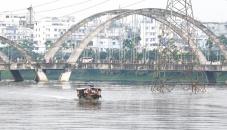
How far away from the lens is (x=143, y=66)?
18288 cm

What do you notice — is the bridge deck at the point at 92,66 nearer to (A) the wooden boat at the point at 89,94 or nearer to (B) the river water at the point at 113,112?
(B) the river water at the point at 113,112

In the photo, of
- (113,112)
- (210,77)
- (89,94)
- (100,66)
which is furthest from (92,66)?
(113,112)

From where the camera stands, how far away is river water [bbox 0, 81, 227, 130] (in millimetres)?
72000

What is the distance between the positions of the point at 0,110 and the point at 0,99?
2245 cm

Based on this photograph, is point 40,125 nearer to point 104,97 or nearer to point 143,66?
point 104,97

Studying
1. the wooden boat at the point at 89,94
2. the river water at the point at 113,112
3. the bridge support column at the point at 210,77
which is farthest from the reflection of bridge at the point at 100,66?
the wooden boat at the point at 89,94

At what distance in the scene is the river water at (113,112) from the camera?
72000mm

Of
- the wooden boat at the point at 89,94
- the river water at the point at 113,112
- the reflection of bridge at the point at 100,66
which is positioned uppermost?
the reflection of bridge at the point at 100,66

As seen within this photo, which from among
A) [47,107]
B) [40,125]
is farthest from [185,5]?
[40,125]

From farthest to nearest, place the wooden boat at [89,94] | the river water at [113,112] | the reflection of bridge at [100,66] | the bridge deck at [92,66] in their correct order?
the bridge deck at [92,66]
the reflection of bridge at [100,66]
the wooden boat at [89,94]
the river water at [113,112]

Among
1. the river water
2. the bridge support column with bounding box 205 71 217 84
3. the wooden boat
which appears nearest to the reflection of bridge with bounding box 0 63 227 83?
the bridge support column with bounding box 205 71 217 84

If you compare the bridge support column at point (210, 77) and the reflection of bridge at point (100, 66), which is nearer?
the reflection of bridge at point (100, 66)

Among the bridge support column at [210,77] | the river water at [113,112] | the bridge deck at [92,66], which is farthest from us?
the bridge support column at [210,77]

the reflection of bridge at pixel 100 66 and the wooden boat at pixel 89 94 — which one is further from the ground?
the reflection of bridge at pixel 100 66
